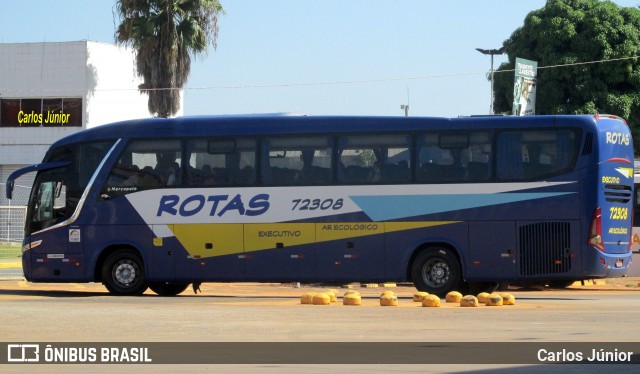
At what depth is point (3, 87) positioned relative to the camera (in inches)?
2375

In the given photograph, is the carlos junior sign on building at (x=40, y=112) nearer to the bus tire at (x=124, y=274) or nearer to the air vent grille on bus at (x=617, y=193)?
the bus tire at (x=124, y=274)

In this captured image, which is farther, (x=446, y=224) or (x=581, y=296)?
(x=581, y=296)

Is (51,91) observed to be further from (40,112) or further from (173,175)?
(173,175)

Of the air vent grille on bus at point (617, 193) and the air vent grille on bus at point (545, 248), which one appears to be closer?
the air vent grille on bus at point (545, 248)

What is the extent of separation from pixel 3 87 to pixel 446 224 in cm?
4025

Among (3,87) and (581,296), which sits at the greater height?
(3,87)

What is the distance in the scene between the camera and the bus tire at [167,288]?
26750mm

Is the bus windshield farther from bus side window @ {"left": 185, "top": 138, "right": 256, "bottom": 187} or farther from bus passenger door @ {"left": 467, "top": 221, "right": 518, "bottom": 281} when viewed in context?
bus passenger door @ {"left": 467, "top": 221, "right": 518, "bottom": 281}

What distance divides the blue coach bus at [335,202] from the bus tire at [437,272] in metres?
0.03

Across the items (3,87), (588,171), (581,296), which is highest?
(3,87)

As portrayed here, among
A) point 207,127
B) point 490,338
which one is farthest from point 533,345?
point 207,127

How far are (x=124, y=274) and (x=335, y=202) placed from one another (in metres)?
4.64

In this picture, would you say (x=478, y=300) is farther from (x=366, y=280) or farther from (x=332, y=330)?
(x=332, y=330)
